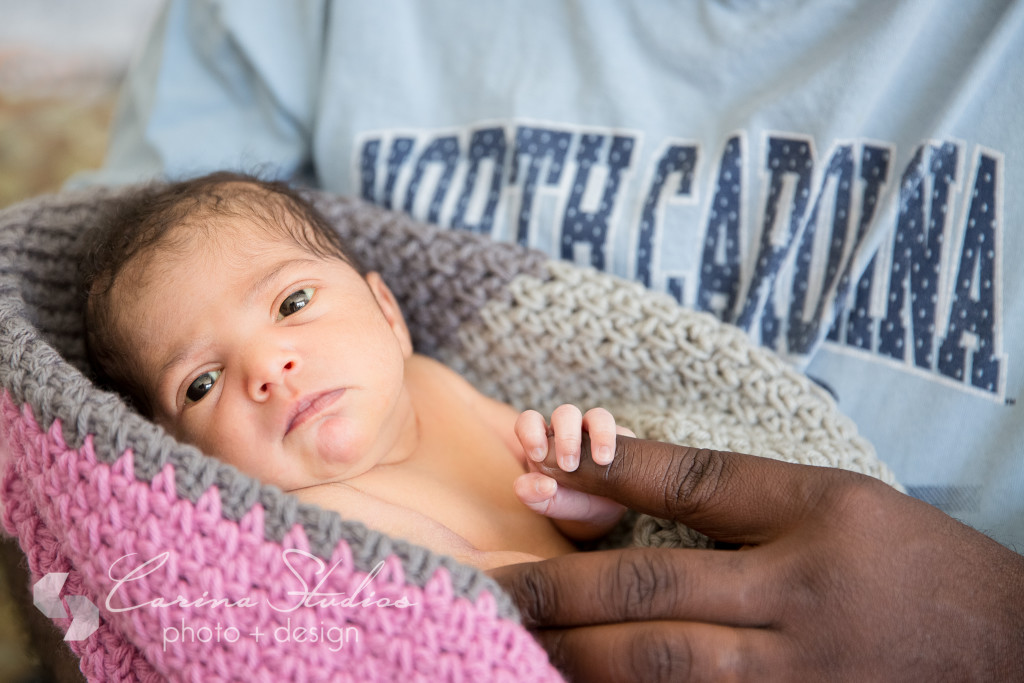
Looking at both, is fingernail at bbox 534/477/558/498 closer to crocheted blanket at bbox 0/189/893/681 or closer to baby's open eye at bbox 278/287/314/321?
crocheted blanket at bbox 0/189/893/681

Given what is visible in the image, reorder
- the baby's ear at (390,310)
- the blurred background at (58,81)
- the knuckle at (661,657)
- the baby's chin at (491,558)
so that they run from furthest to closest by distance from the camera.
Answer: the blurred background at (58,81)
the baby's ear at (390,310)
the baby's chin at (491,558)
the knuckle at (661,657)

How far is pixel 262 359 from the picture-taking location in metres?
1.02

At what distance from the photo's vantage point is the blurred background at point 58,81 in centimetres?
211

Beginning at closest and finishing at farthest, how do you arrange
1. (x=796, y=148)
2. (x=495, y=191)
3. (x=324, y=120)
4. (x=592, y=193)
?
(x=796, y=148)
(x=592, y=193)
(x=495, y=191)
(x=324, y=120)

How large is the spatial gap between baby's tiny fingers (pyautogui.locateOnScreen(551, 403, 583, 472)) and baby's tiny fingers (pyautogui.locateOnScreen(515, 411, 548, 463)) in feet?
0.10

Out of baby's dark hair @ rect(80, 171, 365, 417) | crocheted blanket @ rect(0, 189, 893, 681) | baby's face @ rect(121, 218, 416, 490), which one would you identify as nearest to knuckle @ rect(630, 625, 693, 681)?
crocheted blanket @ rect(0, 189, 893, 681)

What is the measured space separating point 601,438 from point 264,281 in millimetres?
565

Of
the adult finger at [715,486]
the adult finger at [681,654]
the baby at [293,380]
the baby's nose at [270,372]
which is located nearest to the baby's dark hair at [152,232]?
the baby at [293,380]

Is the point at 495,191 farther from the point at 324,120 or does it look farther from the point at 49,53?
the point at 49,53

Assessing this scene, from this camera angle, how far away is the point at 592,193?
1.38m

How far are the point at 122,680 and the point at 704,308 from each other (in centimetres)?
109

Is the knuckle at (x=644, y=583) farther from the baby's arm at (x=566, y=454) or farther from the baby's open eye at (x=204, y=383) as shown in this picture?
the baby's open eye at (x=204, y=383)

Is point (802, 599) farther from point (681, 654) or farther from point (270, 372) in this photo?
point (270, 372)

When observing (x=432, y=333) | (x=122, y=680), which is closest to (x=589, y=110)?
(x=432, y=333)
